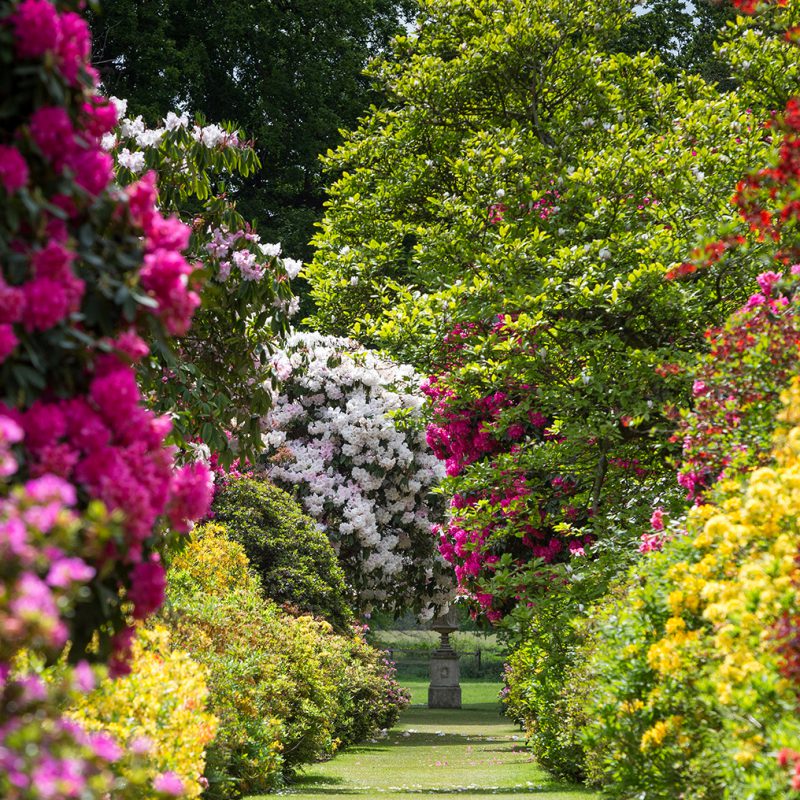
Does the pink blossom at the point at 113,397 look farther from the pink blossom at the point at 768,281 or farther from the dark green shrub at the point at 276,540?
the dark green shrub at the point at 276,540

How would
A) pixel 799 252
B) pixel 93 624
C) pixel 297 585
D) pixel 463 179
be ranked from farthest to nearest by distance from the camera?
1. pixel 297 585
2. pixel 463 179
3. pixel 799 252
4. pixel 93 624

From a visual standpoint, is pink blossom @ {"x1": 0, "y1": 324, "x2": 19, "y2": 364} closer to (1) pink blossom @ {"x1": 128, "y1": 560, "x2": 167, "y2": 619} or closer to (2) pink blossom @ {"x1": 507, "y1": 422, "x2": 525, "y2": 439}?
(1) pink blossom @ {"x1": 128, "y1": 560, "x2": 167, "y2": 619}

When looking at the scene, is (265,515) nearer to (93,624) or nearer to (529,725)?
(529,725)

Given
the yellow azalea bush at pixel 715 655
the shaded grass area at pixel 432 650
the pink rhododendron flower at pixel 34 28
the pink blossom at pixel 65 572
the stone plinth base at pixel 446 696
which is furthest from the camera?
the shaded grass area at pixel 432 650

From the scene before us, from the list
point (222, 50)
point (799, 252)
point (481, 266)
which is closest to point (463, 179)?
→ point (481, 266)

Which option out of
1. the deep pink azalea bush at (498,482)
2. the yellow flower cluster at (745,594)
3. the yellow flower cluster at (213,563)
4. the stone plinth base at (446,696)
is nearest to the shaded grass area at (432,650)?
the stone plinth base at (446,696)

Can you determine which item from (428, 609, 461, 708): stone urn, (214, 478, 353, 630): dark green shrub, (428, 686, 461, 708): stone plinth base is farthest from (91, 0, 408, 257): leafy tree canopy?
(428, 686, 461, 708): stone plinth base

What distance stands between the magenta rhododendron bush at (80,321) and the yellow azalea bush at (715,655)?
2.29 m

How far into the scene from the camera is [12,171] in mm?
3129

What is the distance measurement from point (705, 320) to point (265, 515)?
6.85 m

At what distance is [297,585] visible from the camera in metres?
15.2

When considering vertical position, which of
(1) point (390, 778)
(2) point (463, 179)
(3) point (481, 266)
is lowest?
(1) point (390, 778)

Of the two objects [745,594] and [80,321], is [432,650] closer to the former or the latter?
[745,594]

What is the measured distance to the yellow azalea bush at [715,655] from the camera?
4508 mm
